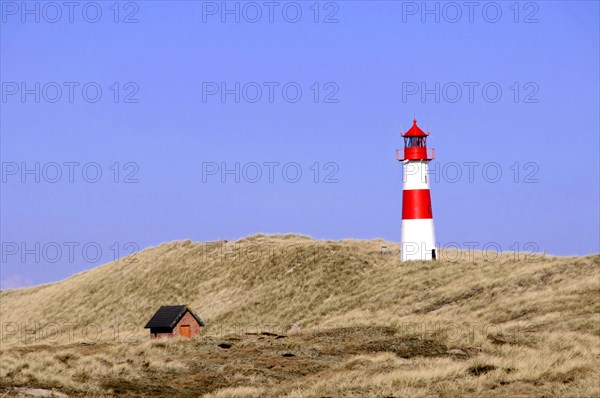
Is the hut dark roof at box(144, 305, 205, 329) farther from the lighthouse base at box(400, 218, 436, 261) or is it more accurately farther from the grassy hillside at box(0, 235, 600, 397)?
the lighthouse base at box(400, 218, 436, 261)

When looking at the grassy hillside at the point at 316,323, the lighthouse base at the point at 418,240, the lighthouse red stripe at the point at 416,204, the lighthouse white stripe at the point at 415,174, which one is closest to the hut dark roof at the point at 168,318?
the grassy hillside at the point at 316,323

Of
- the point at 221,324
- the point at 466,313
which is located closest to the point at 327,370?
the point at 466,313

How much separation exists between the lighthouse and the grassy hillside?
2.71m

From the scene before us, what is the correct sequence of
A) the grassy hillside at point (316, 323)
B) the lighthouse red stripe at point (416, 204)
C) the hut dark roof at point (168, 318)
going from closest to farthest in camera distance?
the grassy hillside at point (316, 323)
the hut dark roof at point (168, 318)
the lighthouse red stripe at point (416, 204)

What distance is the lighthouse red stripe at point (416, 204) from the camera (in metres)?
59.8

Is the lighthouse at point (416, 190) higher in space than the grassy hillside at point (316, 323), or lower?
higher

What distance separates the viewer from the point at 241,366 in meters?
32.7

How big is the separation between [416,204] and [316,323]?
11.2 meters

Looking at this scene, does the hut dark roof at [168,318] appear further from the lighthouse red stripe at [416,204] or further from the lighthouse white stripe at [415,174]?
the lighthouse white stripe at [415,174]

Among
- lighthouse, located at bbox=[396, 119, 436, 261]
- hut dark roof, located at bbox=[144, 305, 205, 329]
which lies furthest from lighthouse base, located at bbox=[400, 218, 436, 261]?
hut dark roof, located at bbox=[144, 305, 205, 329]

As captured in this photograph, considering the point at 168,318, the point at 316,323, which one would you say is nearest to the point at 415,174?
the point at 316,323

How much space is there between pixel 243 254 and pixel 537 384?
52.3 metres

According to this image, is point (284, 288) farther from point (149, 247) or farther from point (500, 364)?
point (500, 364)

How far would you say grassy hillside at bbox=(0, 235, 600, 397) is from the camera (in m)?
27.6
